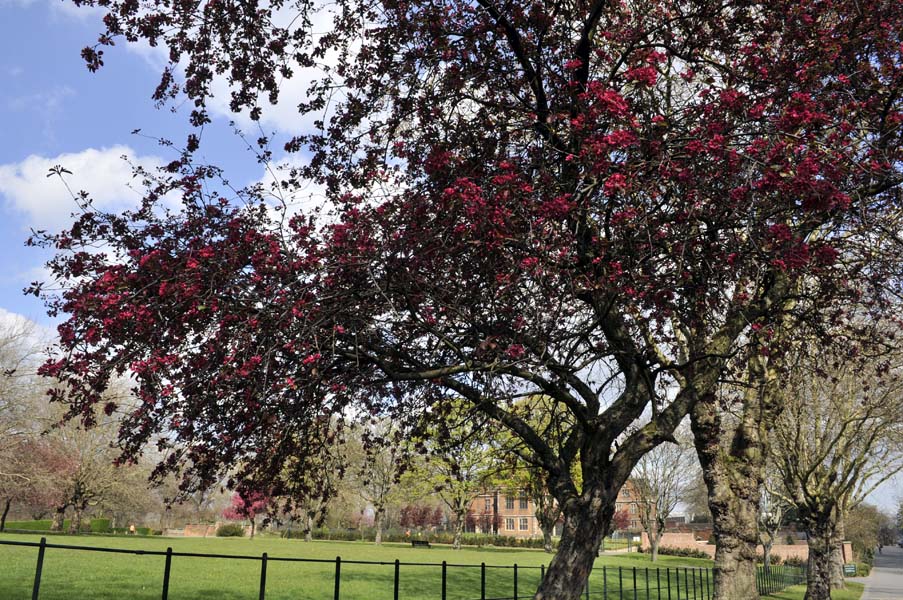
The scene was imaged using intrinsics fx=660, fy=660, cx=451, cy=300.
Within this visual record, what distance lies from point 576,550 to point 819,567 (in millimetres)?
18174

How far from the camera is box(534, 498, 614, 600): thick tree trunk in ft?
27.3

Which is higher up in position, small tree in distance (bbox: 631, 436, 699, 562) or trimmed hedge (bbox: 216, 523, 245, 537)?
small tree in distance (bbox: 631, 436, 699, 562)

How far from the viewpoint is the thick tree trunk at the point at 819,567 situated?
69.6 feet

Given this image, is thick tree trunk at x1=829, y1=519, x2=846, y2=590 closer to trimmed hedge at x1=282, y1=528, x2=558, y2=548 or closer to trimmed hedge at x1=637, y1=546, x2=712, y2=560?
trimmed hedge at x1=637, y1=546, x2=712, y2=560

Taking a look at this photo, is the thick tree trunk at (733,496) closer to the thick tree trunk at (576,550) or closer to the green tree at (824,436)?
the thick tree trunk at (576,550)

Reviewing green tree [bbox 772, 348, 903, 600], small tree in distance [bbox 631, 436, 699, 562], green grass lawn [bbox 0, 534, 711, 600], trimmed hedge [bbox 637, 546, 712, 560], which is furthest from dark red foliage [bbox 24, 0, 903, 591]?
trimmed hedge [bbox 637, 546, 712, 560]

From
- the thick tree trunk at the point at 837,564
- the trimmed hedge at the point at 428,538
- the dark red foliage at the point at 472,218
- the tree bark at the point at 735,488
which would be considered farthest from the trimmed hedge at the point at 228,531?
the dark red foliage at the point at 472,218

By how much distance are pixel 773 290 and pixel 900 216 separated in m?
2.62

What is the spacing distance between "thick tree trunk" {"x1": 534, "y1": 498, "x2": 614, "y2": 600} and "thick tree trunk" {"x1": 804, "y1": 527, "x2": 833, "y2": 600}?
16776 mm

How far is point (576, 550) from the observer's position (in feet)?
27.9

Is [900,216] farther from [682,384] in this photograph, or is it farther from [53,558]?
[53,558]

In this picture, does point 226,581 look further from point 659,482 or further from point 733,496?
point 659,482

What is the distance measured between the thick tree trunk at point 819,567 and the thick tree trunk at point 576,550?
16.8 metres

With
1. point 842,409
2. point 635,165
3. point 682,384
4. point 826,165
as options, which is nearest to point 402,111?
point 635,165
